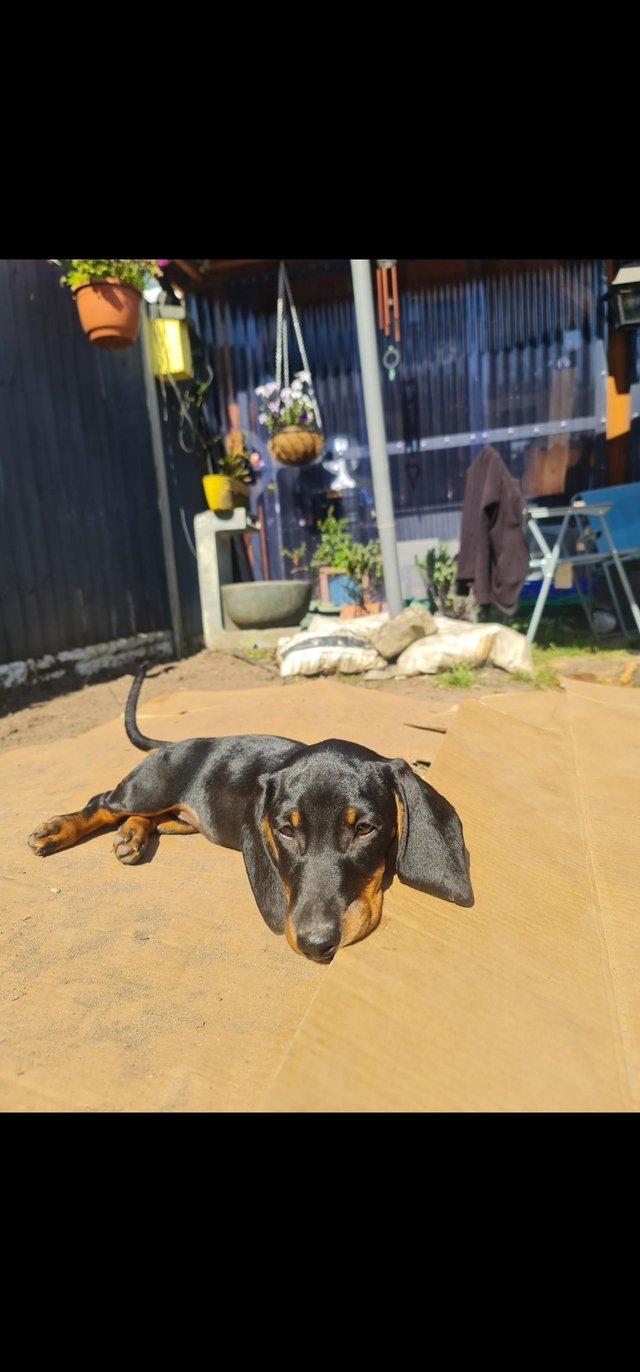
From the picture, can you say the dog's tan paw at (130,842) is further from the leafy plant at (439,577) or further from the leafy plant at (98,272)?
the leafy plant at (439,577)

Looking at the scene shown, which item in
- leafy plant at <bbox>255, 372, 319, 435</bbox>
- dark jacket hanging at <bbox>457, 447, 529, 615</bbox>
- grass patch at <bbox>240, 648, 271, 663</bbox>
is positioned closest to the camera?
dark jacket hanging at <bbox>457, 447, 529, 615</bbox>

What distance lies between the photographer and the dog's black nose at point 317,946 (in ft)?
4.68

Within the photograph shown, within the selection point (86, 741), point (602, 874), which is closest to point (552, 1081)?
point (602, 874)

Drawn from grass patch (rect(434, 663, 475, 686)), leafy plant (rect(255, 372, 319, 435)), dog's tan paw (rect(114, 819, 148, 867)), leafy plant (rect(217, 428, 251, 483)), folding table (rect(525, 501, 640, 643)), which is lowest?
grass patch (rect(434, 663, 475, 686))

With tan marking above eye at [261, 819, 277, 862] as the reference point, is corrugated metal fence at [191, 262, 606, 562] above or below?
above

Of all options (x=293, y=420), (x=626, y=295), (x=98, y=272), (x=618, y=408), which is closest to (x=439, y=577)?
(x=293, y=420)

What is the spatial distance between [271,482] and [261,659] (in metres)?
3.14

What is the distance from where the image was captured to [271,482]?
28.0ft

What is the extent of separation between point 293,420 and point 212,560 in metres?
1.79

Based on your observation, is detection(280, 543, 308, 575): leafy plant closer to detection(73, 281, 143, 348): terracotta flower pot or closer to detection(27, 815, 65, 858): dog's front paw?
detection(73, 281, 143, 348): terracotta flower pot

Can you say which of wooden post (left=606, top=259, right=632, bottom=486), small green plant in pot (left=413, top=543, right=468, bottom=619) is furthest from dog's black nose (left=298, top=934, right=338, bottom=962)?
wooden post (left=606, top=259, right=632, bottom=486)

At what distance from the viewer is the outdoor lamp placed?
6.92 metres

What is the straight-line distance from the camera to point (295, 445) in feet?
23.9
